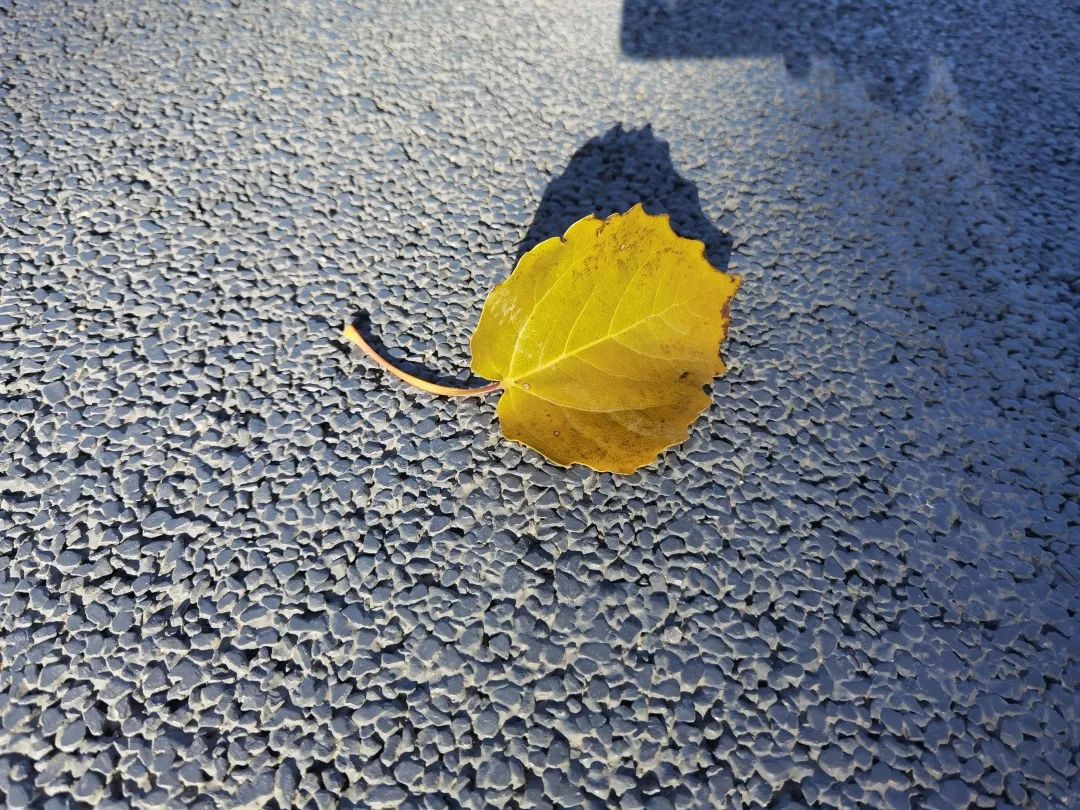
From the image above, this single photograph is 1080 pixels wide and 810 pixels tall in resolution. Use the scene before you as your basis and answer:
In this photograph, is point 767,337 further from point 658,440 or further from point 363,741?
point 363,741

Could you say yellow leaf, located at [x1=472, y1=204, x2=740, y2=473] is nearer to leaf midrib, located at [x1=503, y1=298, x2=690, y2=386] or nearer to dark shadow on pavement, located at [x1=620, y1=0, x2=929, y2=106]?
leaf midrib, located at [x1=503, y1=298, x2=690, y2=386]

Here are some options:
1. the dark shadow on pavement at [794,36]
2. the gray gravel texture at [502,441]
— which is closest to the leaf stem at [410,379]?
the gray gravel texture at [502,441]

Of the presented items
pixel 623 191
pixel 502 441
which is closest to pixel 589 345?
pixel 502 441

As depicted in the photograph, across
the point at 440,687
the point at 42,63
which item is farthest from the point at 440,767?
the point at 42,63

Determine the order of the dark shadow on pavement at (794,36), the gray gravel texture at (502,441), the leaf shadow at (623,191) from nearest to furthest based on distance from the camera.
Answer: the gray gravel texture at (502,441) → the leaf shadow at (623,191) → the dark shadow on pavement at (794,36)

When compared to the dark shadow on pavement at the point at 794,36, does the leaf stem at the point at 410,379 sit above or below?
below

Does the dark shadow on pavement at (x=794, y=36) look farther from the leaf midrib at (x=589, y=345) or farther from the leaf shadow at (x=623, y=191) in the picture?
the leaf midrib at (x=589, y=345)
